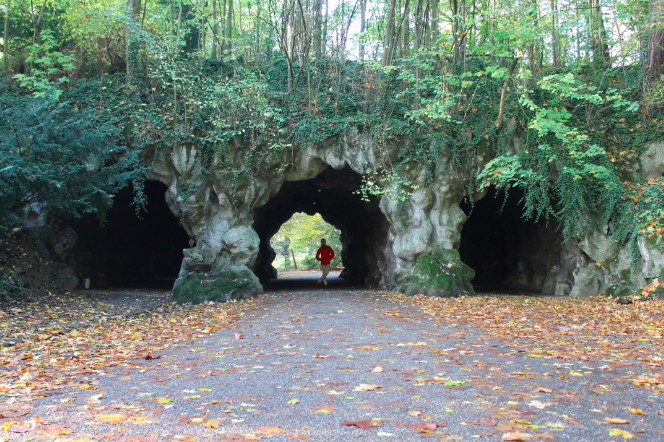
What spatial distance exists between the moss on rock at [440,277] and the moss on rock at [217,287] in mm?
4102

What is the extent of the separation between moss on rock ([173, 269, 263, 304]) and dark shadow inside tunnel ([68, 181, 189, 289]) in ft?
9.18

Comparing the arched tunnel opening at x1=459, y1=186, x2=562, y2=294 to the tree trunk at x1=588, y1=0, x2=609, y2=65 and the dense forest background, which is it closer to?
the dense forest background

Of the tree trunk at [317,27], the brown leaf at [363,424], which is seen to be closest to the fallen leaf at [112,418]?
the brown leaf at [363,424]

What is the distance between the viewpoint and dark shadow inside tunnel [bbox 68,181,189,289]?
53.0ft

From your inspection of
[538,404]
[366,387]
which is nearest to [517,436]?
[538,404]

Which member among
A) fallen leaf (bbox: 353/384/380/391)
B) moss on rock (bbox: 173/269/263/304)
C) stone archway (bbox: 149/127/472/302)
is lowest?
moss on rock (bbox: 173/269/263/304)

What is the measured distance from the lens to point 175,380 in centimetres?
497

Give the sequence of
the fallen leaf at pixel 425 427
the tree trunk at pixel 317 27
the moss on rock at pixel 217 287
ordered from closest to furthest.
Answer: the fallen leaf at pixel 425 427 < the moss on rock at pixel 217 287 < the tree trunk at pixel 317 27

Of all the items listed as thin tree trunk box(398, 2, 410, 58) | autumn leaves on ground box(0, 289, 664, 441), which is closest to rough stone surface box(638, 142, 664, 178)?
autumn leaves on ground box(0, 289, 664, 441)

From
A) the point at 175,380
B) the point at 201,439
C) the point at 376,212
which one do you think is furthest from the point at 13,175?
the point at 376,212

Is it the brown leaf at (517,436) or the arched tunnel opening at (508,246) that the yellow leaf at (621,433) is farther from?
the arched tunnel opening at (508,246)

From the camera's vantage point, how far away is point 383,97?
1412 centimetres

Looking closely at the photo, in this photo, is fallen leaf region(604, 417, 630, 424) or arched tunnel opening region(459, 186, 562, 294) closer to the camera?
fallen leaf region(604, 417, 630, 424)

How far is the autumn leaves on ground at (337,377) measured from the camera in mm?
3477
